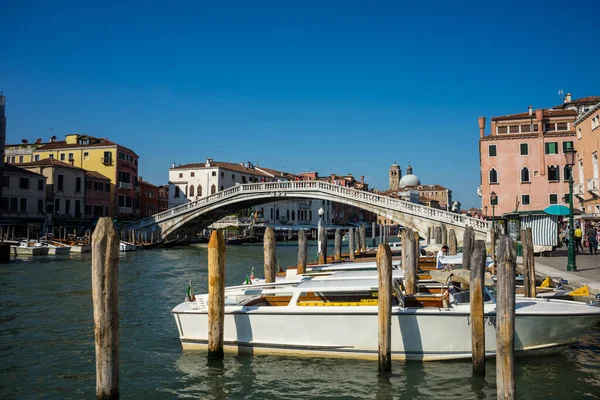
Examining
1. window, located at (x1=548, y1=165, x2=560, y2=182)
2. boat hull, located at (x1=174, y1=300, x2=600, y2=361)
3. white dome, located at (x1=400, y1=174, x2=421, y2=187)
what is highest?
white dome, located at (x1=400, y1=174, x2=421, y2=187)

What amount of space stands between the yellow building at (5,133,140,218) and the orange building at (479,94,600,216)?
25.7 metres

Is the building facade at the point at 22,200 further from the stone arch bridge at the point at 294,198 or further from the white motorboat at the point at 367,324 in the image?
the white motorboat at the point at 367,324

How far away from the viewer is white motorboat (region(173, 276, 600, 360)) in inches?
263

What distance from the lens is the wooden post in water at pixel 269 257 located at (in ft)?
35.8

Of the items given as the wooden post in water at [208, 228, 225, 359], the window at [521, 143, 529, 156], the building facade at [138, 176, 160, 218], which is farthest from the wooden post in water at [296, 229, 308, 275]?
the building facade at [138, 176, 160, 218]

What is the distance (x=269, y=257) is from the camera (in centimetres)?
1111

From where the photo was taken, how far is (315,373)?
6730mm

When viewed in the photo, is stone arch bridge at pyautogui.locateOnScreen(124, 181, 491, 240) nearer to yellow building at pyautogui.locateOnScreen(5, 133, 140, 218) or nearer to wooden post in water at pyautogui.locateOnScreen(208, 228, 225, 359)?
yellow building at pyautogui.locateOnScreen(5, 133, 140, 218)

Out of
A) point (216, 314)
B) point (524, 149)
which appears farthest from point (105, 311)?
point (524, 149)

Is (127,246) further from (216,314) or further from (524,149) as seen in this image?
(216,314)

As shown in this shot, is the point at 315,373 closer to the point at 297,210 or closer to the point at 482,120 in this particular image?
the point at 482,120

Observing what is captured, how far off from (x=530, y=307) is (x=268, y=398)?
359 cm

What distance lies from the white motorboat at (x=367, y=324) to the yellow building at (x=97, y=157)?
3326cm

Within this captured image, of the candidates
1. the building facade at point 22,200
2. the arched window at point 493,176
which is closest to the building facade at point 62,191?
the building facade at point 22,200
